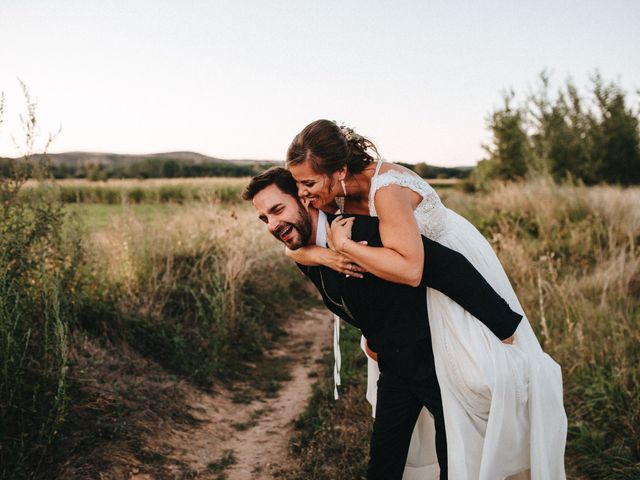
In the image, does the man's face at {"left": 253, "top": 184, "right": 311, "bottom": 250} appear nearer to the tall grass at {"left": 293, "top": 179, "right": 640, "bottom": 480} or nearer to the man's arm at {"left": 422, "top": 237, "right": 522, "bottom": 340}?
the man's arm at {"left": 422, "top": 237, "right": 522, "bottom": 340}

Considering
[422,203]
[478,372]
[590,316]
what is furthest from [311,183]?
[590,316]

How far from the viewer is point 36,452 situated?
3.42 m

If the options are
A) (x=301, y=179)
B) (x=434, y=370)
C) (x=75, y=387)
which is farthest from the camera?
→ (x=75, y=387)

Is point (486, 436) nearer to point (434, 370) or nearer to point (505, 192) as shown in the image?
point (434, 370)

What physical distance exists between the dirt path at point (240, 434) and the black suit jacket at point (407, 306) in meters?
2.25

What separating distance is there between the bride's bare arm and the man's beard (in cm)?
5

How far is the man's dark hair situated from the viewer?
279 centimetres

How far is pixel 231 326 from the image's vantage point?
6801 millimetres

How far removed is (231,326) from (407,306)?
477cm

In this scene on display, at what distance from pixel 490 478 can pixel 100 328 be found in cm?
453

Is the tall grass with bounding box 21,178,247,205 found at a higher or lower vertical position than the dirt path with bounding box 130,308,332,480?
higher

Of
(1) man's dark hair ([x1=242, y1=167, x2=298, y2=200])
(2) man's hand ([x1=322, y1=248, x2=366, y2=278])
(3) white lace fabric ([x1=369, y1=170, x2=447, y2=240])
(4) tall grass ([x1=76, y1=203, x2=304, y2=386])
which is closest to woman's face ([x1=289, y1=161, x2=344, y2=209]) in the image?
(1) man's dark hair ([x1=242, y1=167, x2=298, y2=200])

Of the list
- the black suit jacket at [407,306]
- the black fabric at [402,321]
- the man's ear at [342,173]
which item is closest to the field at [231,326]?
the black fabric at [402,321]

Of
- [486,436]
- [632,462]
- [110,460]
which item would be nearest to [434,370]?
[486,436]
